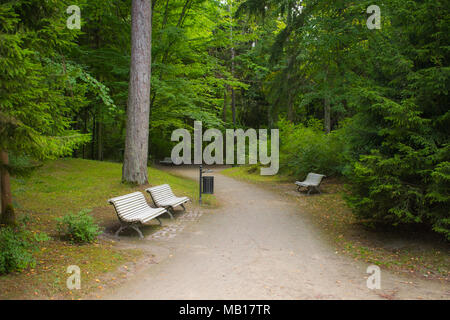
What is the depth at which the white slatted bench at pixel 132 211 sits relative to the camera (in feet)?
22.0

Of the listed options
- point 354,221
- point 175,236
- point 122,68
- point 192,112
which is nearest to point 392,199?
point 354,221

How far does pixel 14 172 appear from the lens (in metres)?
5.38

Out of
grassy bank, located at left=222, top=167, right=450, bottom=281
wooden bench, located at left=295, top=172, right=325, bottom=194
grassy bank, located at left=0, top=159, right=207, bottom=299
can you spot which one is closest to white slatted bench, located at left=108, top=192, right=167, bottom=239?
grassy bank, located at left=0, top=159, right=207, bottom=299

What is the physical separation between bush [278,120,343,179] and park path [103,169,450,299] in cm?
719

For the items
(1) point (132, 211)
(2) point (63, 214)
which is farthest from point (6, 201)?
(1) point (132, 211)

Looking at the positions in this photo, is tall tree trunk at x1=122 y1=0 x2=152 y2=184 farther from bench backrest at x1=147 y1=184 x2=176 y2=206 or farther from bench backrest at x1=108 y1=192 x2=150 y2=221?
bench backrest at x1=108 y1=192 x2=150 y2=221

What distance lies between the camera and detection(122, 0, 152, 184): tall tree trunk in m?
11.5

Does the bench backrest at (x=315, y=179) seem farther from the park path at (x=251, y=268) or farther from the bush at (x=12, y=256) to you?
the bush at (x=12, y=256)

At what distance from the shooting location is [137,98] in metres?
11.6

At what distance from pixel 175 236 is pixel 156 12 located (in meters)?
13.9

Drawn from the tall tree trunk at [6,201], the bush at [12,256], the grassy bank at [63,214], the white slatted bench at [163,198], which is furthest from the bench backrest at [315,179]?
the bush at [12,256]

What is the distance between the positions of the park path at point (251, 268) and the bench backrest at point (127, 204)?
0.72 m

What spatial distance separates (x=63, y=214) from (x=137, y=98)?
5.20 metres
